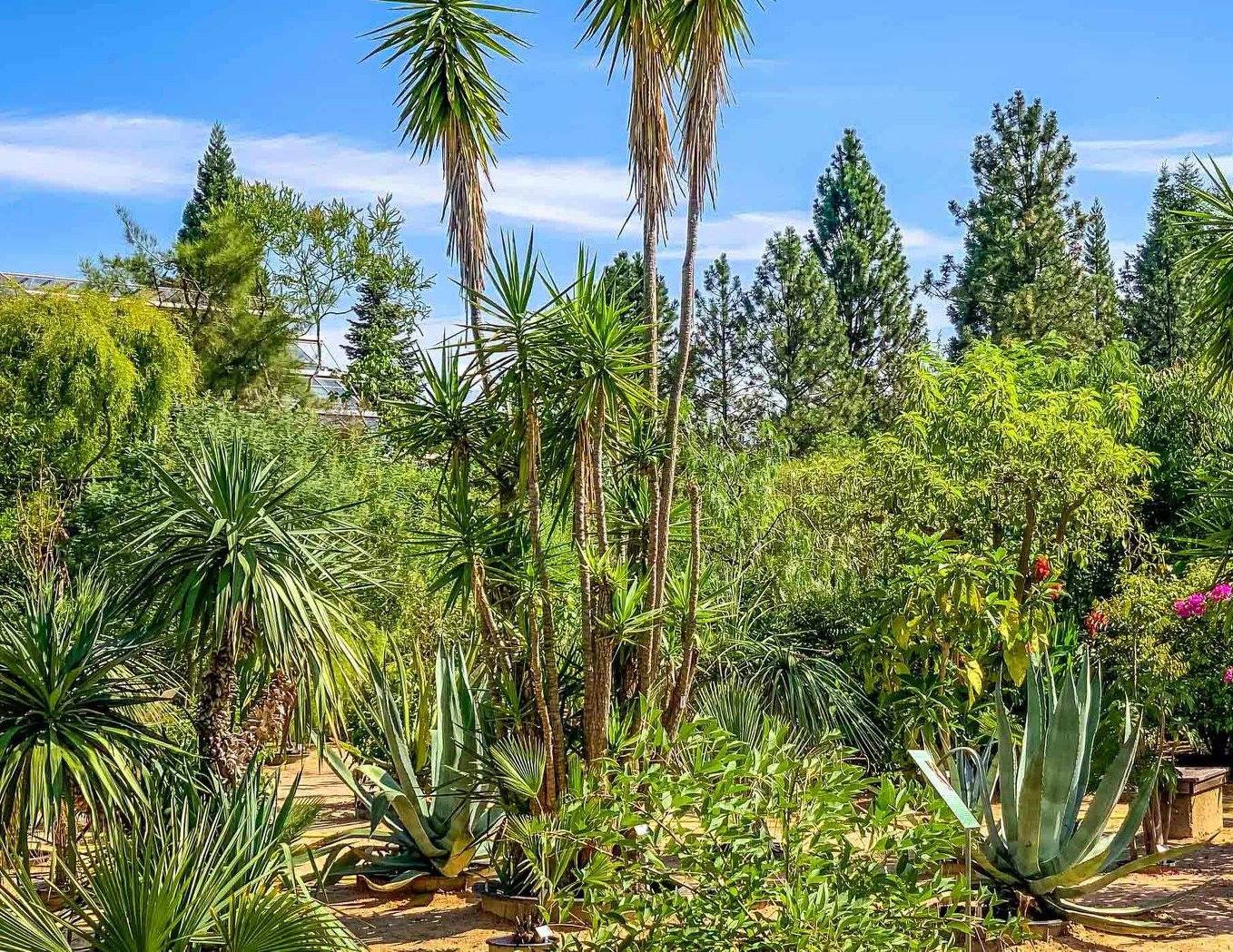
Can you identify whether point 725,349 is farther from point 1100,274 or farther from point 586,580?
point 586,580

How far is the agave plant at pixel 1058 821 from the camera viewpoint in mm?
6137

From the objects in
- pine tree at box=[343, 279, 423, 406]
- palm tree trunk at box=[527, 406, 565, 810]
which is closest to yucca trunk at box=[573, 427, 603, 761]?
palm tree trunk at box=[527, 406, 565, 810]

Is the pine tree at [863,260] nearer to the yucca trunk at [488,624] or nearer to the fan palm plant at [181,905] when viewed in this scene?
the yucca trunk at [488,624]

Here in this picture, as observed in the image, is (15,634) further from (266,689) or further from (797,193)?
(797,193)

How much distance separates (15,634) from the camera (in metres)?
5.21

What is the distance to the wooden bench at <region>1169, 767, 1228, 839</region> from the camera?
8.87 meters

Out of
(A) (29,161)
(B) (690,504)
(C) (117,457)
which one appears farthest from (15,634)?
(A) (29,161)

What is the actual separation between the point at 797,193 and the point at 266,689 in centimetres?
2512

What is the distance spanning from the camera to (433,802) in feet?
24.7

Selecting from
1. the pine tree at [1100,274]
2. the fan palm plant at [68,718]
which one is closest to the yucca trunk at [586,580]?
the fan palm plant at [68,718]

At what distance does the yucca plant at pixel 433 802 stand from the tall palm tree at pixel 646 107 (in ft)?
4.11

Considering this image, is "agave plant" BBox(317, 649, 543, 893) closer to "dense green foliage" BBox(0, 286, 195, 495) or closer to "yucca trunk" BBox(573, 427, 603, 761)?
"yucca trunk" BBox(573, 427, 603, 761)

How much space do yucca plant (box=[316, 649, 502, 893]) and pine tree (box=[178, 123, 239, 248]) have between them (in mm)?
26885

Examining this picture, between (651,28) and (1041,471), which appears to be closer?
(651,28)
